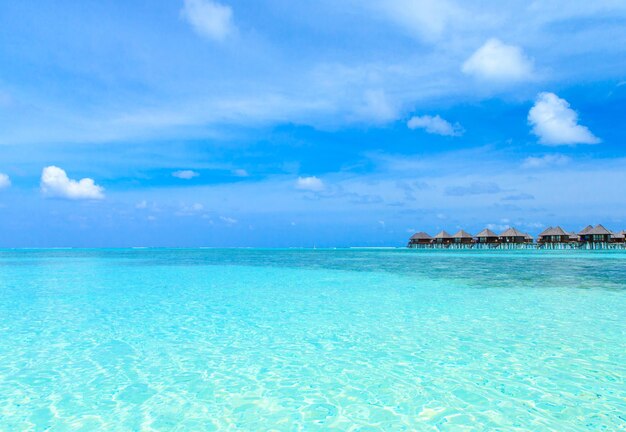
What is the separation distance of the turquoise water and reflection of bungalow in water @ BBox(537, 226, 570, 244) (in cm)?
4966

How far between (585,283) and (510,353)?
9.84m

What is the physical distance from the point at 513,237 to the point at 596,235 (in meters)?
9.82

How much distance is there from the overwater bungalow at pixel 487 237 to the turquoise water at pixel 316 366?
1985 inches

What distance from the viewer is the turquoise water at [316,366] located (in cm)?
354

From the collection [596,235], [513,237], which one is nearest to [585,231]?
[596,235]

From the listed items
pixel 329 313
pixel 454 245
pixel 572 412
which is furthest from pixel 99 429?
pixel 454 245

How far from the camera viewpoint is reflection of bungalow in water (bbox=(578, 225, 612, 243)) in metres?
48.1

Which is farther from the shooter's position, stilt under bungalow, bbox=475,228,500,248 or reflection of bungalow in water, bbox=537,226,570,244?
stilt under bungalow, bbox=475,228,500,248

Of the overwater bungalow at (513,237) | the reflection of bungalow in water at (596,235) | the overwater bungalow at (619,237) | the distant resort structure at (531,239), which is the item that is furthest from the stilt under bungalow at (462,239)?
the overwater bungalow at (619,237)

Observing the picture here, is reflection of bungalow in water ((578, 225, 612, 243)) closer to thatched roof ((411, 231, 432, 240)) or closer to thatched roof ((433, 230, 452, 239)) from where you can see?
thatched roof ((433, 230, 452, 239))

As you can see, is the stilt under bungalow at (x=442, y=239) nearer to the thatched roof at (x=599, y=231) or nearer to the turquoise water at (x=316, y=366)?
the thatched roof at (x=599, y=231)

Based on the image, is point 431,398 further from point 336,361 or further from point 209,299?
point 209,299

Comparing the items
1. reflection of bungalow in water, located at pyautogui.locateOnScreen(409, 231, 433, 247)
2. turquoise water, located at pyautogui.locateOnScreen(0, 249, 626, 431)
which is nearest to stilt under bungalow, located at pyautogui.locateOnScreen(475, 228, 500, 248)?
reflection of bungalow in water, located at pyautogui.locateOnScreen(409, 231, 433, 247)

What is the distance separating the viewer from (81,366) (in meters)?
4.88
